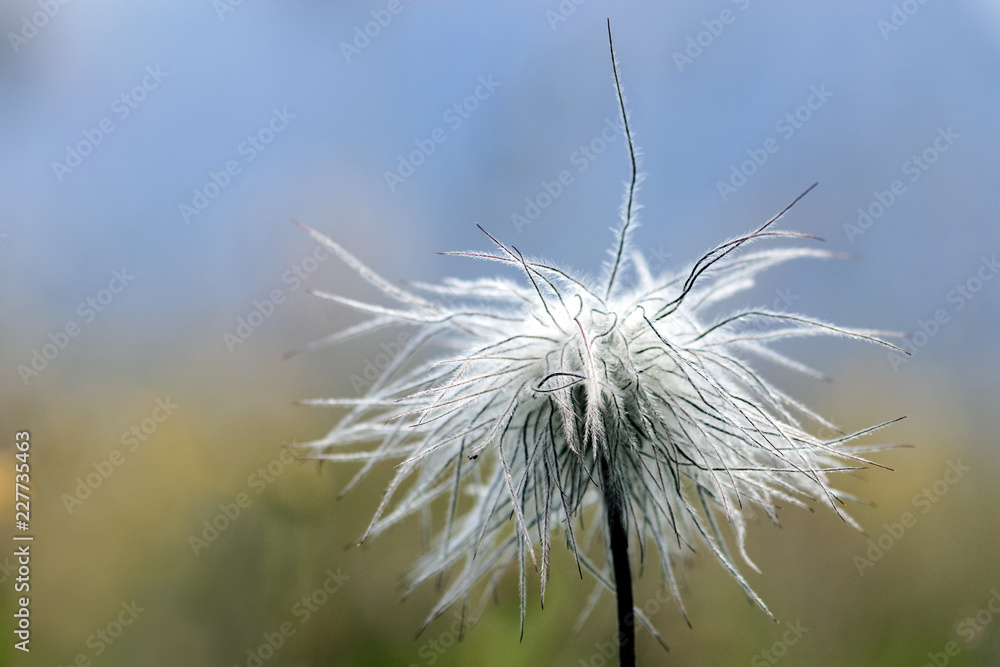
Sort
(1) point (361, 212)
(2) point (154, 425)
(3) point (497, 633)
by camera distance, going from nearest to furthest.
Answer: (3) point (497, 633) → (2) point (154, 425) → (1) point (361, 212)

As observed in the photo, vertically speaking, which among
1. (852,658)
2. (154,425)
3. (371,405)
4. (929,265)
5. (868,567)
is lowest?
(154,425)

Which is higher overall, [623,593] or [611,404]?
[611,404]

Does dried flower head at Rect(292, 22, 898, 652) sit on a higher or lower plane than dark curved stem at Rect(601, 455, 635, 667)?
higher

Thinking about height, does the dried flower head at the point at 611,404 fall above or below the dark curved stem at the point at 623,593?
above

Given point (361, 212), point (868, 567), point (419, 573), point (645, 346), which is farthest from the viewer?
point (361, 212)

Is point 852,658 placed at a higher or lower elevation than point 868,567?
lower

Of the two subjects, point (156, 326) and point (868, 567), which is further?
point (156, 326)

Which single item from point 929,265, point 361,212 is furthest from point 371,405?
point 929,265

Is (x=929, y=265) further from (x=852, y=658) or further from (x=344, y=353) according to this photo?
(x=344, y=353)
